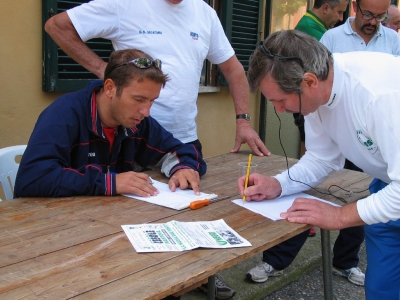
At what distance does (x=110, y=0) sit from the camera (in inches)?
104

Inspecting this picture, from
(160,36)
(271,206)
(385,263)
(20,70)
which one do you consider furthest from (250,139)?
(20,70)

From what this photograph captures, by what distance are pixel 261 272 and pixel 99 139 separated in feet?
5.26

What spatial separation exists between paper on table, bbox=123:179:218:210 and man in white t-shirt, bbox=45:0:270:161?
1.97 feet

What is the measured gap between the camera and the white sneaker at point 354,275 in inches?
136

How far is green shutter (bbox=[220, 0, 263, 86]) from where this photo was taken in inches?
185

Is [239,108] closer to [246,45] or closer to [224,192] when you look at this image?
[224,192]

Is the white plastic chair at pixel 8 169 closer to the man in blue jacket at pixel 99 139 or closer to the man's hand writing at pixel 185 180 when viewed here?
the man in blue jacket at pixel 99 139

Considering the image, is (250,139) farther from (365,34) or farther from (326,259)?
(365,34)

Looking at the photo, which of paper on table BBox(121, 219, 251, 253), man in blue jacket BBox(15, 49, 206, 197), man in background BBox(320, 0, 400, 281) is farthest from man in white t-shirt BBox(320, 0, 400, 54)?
paper on table BBox(121, 219, 251, 253)

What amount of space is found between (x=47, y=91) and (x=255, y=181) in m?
1.88

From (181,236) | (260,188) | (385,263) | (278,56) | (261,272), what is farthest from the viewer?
(261,272)

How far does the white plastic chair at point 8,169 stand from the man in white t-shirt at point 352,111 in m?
1.23

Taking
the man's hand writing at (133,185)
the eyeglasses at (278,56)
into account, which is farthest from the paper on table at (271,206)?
the eyeglasses at (278,56)

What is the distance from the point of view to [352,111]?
191 cm
